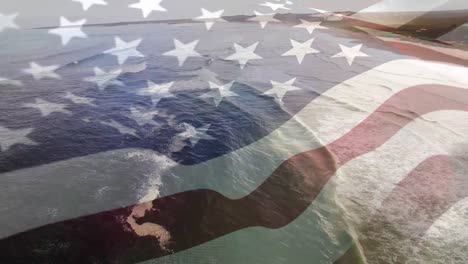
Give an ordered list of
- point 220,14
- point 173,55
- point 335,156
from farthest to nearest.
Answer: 1. point 220,14
2. point 173,55
3. point 335,156

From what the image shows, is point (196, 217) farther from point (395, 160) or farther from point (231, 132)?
point (395, 160)

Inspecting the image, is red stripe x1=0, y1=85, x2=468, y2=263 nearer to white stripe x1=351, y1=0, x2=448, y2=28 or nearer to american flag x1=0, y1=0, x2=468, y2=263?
american flag x1=0, y1=0, x2=468, y2=263

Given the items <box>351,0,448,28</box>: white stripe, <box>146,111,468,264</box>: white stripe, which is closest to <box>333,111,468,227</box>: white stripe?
<box>146,111,468,264</box>: white stripe

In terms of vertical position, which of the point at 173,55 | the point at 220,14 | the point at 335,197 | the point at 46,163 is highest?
the point at 220,14

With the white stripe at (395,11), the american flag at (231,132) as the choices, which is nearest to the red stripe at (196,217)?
the american flag at (231,132)

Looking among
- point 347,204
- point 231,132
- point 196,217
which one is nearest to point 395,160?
point 347,204

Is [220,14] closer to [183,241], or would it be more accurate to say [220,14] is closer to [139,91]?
[139,91]

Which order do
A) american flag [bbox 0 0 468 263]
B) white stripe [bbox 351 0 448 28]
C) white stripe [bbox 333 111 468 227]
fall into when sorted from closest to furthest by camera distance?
1. american flag [bbox 0 0 468 263]
2. white stripe [bbox 333 111 468 227]
3. white stripe [bbox 351 0 448 28]

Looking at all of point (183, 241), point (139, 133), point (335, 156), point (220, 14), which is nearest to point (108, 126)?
point (139, 133)

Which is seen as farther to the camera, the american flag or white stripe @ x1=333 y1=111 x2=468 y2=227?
white stripe @ x1=333 y1=111 x2=468 y2=227
